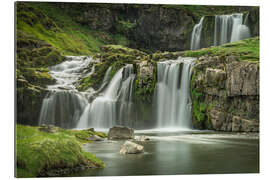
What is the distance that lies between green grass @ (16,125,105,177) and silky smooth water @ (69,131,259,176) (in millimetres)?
365

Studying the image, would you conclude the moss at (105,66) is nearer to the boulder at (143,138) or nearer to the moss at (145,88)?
the moss at (145,88)

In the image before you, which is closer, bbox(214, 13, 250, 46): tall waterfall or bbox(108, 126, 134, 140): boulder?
bbox(108, 126, 134, 140): boulder

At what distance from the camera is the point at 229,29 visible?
18.9 meters

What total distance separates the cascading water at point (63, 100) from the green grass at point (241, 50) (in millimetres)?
6689

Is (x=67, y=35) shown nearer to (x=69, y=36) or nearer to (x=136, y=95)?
(x=69, y=36)

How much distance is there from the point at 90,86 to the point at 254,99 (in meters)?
7.68

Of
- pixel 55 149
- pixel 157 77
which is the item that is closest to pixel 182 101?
pixel 157 77

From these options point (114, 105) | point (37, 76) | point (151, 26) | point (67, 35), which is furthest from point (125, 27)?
point (37, 76)

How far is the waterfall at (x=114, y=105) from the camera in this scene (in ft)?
42.5

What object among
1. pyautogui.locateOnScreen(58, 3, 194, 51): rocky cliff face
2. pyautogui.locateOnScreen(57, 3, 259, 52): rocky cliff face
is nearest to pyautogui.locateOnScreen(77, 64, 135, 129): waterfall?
pyautogui.locateOnScreen(57, 3, 259, 52): rocky cliff face

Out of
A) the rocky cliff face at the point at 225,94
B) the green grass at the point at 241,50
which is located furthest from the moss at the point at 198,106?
the green grass at the point at 241,50

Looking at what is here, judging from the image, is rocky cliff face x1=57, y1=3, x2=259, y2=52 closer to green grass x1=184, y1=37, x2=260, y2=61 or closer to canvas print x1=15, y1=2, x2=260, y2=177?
canvas print x1=15, y1=2, x2=260, y2=177

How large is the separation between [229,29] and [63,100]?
1046cm

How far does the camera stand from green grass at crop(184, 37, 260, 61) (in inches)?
504
